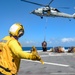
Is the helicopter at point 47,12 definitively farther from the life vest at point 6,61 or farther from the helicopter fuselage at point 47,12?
the life vest at point 6,61

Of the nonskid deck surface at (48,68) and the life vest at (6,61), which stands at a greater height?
the life vest at (6,61)

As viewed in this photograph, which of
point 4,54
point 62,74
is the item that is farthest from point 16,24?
point 62,74

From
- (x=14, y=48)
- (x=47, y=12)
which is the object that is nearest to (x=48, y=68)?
(x=14, y=48)

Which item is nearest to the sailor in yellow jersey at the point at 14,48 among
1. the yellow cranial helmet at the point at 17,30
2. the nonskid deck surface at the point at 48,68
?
the yellow cranial helmet at the point at 17,30

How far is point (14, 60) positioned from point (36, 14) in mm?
57164

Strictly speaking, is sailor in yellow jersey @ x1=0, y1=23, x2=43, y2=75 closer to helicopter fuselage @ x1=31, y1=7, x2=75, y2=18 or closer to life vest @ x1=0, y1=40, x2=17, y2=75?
life vest @ x1=0, y1=40, x2=17, y2=75

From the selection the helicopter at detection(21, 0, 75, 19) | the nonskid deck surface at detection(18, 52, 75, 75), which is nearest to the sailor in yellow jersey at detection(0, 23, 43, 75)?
the nonskid deck surface at detection(18, 52, 75, 75)

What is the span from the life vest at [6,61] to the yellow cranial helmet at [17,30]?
0.21 m

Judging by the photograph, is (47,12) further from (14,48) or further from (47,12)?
(14,48)

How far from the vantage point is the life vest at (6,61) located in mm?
4797

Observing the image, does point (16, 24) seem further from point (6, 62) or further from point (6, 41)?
point (6, 62)

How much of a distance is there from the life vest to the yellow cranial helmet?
21 centimetres

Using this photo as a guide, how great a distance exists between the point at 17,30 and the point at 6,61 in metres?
0.60

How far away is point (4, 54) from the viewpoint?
4840 mm
